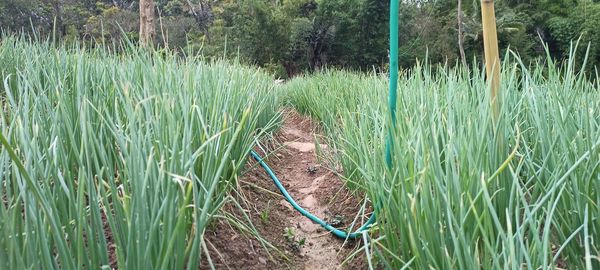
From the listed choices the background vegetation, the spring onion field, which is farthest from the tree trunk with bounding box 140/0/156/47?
the background vegetation

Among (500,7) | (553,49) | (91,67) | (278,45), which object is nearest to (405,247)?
(91,67)

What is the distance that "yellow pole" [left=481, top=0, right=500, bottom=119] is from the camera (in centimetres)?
97

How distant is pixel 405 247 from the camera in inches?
35.0

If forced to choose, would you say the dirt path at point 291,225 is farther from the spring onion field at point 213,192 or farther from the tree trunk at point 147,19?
the tree trunk at point 147,19

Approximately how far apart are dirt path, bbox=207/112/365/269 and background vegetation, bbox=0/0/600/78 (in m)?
14.0

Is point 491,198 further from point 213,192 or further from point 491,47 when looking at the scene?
point 213,192

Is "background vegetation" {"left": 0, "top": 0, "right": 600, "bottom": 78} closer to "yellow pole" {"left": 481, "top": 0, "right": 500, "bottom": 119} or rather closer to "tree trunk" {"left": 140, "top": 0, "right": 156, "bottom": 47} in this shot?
"tree trunk" {"left": 140, "top": 0, "right": 156, "bottom": 47}

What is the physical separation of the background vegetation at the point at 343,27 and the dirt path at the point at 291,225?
13992mm

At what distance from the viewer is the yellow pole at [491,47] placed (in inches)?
38.4

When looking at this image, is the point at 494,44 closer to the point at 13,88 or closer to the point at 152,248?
the point at 152,248

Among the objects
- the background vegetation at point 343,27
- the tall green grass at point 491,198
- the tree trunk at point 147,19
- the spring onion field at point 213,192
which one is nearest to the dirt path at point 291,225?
the spring onion field at point 213,192

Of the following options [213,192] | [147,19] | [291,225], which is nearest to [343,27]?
[147,19]

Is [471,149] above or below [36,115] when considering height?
below

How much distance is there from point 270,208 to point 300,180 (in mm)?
637
